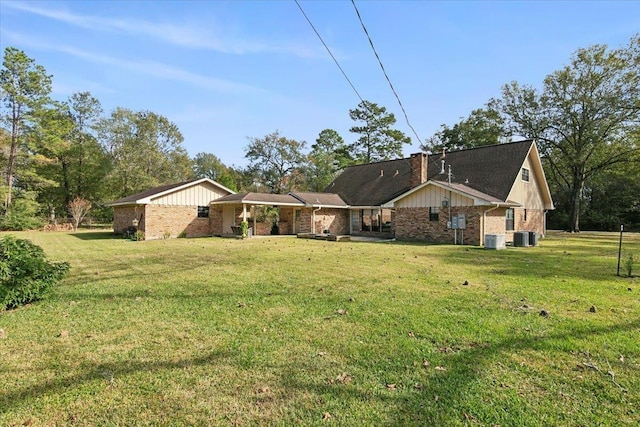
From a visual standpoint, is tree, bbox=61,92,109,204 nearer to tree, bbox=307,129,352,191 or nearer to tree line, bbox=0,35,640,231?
tree line, bbox=0,35,640,231

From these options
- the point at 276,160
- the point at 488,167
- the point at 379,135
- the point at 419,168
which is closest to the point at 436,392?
the point at 419,168

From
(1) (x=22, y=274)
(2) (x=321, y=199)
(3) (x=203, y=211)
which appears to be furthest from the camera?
(2) (x=321, y=199)

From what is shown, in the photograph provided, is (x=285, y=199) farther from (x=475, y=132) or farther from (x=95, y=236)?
(x=475, y=132)

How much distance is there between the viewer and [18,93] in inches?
1168

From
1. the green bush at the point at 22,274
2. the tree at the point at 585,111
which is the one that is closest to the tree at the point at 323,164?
the tree at the point at 585,111

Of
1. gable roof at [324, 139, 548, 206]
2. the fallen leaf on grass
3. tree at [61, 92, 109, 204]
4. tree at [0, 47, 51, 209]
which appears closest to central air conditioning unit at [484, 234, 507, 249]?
gable roof at [324, 139, 548, 206]

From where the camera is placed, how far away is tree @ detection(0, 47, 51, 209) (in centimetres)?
2912

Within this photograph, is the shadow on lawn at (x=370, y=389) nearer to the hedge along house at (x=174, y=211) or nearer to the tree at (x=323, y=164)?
the hedge along house at (x=174, y=211)

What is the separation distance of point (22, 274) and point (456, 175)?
21.5 meters

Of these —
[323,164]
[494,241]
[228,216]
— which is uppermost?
[323,164]

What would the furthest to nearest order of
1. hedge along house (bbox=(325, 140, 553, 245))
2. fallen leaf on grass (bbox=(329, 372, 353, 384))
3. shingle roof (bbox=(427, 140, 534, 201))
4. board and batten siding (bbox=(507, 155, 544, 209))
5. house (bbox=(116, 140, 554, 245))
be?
board and batten siding (bbox=(507, 155, 544, 209)) → shingle roof (bbox=(427, 140, 534, 201)) → house (bbox=(116, 140, 554, 245)) → hedge along house (bbox=(325, 140, 553, 245)) → fallen leaf on grass (bbox=(329, 372, 353, 384))

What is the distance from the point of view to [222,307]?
550 cm

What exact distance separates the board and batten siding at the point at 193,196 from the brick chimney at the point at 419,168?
12830 mm

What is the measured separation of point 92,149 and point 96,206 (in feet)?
20.3
